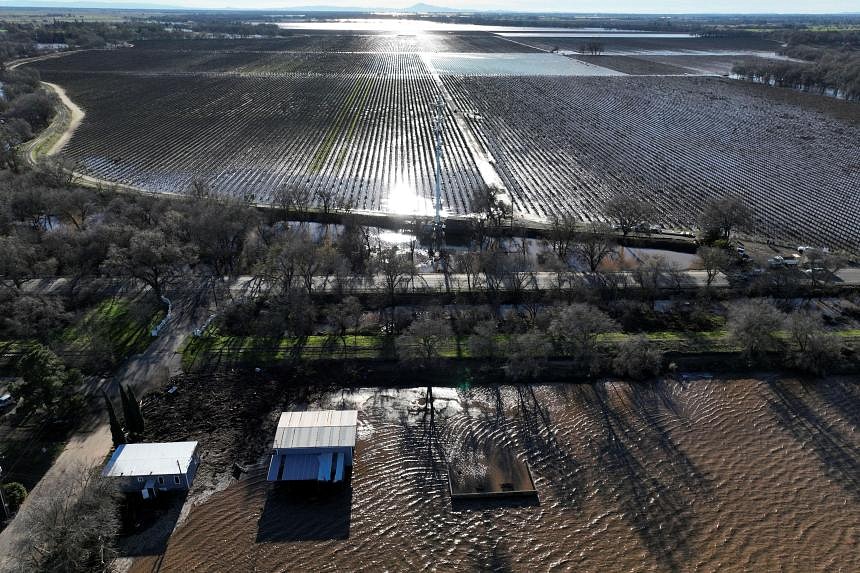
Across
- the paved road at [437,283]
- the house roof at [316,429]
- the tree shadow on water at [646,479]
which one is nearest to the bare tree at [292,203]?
the paved road at [437,283]

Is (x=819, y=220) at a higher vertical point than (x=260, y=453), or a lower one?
higher

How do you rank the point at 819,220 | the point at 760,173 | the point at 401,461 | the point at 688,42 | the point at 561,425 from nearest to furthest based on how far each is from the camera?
the point at 401,461 < the point at 561,425 < the point at 819,220 < the point at 760,173 < the point at 688,42

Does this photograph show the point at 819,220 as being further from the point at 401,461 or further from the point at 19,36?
the point at 19,36

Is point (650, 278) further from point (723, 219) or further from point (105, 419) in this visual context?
point (105, 419)

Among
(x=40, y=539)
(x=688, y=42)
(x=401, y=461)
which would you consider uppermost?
(x=688, y=42)

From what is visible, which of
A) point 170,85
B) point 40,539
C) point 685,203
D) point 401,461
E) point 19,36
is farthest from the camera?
point 19,36

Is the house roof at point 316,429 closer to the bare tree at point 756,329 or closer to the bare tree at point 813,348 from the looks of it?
the bare tree at point 756,329

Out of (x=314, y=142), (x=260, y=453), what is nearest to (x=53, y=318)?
(x=260, y=453)

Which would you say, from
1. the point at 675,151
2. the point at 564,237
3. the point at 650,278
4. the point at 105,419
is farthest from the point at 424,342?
the point at 675,151
